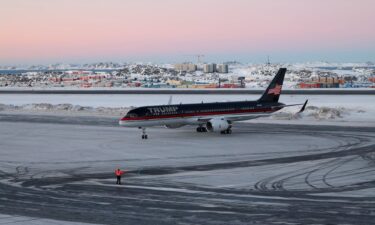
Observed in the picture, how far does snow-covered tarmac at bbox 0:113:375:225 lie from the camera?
2297 centimetres

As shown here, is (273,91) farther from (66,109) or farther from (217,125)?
(66,109)

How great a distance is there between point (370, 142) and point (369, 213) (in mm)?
24580

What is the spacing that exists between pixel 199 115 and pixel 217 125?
2.16 meters

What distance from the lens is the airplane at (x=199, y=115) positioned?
49969 mm

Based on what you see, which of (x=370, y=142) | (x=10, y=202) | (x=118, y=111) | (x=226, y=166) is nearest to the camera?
(x=10, y=202)

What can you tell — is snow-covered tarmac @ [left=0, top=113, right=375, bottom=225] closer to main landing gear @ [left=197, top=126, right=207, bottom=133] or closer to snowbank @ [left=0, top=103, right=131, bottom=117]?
main landing gear @ [left=197, top=126, right=207, bottom=133]

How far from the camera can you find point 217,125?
51938 millimetres

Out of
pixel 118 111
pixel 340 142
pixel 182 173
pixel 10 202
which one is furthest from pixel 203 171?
pixel 118 111

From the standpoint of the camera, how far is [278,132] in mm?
54031

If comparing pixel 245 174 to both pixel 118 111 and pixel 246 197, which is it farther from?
pixel 118 111

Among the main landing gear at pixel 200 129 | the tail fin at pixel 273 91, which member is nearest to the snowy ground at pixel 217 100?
the tail fin at pixel 273 91

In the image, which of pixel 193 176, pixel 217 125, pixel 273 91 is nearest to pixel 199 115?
pixel 217 125

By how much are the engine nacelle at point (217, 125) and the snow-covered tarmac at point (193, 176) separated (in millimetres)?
921

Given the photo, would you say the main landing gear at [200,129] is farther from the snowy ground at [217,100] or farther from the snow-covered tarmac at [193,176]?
the snowy ground at [217,100]
